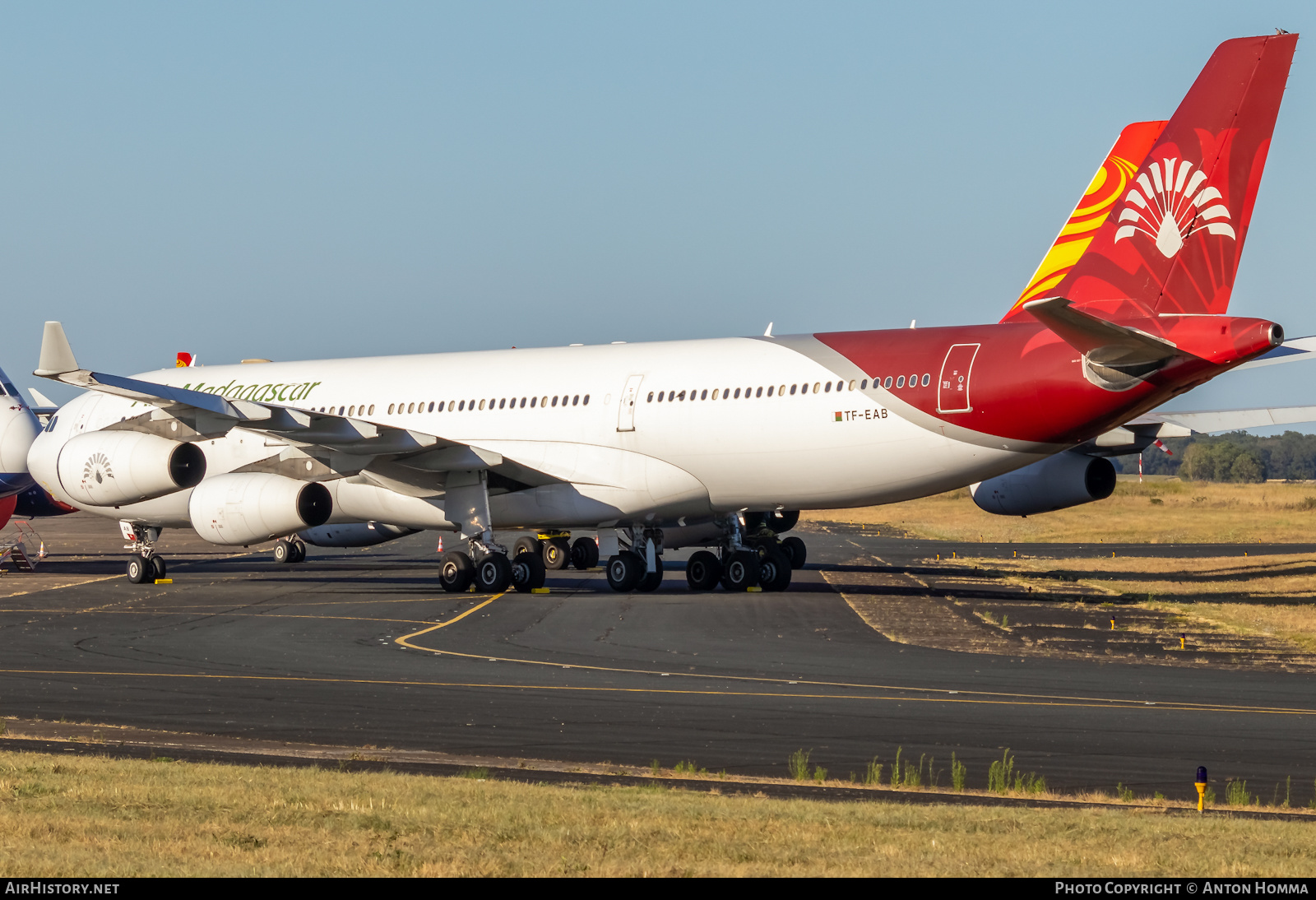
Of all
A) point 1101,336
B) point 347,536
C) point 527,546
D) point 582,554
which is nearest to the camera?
point 1101,336

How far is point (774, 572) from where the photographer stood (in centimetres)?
2961

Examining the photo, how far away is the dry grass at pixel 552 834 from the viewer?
7.37m

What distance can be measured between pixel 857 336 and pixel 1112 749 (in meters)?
14.7

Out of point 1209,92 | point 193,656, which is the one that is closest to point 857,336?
point 1209,92

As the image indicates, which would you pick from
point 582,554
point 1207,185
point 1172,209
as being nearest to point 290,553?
point 582,554

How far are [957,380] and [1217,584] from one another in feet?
38.1

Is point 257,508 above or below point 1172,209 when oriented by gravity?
below

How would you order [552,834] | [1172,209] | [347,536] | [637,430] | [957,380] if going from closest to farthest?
[552,834] < [1172,209] < [957,380] < [637,430] < [347,536]

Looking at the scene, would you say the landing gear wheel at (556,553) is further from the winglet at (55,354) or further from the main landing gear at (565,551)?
the winglet at (55,354)

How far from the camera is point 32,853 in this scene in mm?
7520

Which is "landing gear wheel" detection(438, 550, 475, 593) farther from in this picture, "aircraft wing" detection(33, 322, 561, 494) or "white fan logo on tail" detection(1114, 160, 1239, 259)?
"white fan logo on tail" detection(1114, 160, 1239, 259)

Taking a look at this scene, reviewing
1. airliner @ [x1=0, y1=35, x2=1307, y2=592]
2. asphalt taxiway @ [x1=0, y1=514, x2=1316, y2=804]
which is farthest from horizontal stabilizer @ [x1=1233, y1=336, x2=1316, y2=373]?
asphalt taxiway @ [x1=0, y1=514, x2=1316, y2=804]

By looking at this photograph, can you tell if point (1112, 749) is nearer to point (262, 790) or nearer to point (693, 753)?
point (693, 753)

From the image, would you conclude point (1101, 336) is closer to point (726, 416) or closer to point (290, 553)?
point (726, 416)
